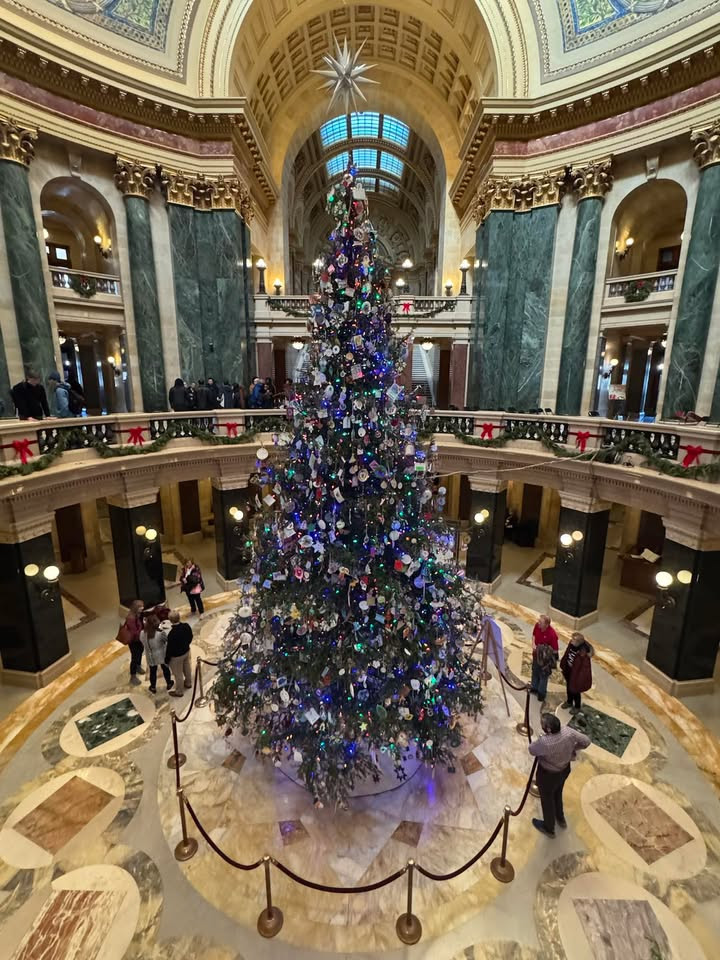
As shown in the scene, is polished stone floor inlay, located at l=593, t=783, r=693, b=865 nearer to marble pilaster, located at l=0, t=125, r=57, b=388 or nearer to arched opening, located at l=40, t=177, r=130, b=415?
arched opening, located at l=40, t=177, r=130, b=415

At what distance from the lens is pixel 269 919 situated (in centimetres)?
412

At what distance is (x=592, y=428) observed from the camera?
31.0ft

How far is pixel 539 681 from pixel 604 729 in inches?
41.9

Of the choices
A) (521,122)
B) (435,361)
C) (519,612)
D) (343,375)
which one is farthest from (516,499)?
(343,375)

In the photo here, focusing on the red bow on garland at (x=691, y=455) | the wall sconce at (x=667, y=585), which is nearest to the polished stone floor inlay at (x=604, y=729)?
the wall sconce at (x=667, y=585)

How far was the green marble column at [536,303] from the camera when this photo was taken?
13859mm

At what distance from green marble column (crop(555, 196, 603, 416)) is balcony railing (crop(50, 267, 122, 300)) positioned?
1408 centimetres

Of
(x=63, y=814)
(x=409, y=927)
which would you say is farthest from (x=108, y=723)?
(x=409, y=927)

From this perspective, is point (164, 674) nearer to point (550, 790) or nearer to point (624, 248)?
point (550, 790)

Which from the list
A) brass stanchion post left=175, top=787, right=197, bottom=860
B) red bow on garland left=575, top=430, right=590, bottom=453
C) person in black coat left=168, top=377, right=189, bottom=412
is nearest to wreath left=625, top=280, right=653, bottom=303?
red bow on garland left=575, top=430, right=590, bottom=453

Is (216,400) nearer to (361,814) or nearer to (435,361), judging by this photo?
(361,814)

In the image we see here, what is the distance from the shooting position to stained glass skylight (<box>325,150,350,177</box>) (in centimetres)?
3307

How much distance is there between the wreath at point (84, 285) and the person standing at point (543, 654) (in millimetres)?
14747

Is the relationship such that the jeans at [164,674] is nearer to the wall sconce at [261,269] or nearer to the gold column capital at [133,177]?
the gold column capital at [133,177]
